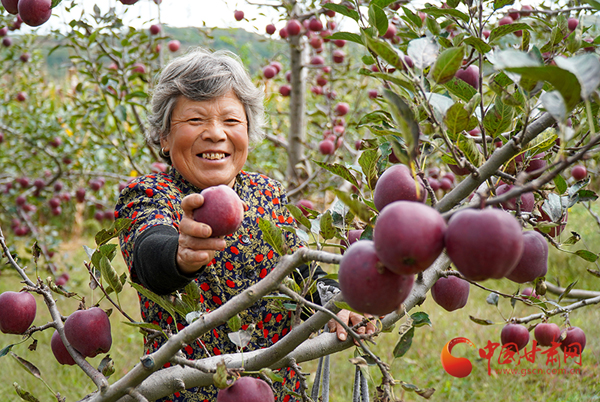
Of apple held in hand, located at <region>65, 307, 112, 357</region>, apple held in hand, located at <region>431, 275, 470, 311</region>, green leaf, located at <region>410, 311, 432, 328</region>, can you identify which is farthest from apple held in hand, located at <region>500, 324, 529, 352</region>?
apple held in hand, located at <region>65, 307, 112, 357</region>

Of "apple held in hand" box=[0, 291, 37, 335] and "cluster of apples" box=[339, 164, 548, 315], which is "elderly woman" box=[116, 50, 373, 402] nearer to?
"apple held in hand" box=[0, 291, 37, 335]

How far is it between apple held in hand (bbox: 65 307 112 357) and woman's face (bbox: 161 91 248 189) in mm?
477

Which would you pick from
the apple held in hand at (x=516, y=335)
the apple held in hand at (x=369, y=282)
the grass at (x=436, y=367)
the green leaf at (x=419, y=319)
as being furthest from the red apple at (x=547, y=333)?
the apple held in hand at (x=369, y=282)

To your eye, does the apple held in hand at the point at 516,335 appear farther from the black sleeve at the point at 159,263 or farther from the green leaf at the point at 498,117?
the black sleeve at the point at 159,263

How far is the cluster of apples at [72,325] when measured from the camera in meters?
1.00

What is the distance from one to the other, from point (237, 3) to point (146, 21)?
26.4 inches

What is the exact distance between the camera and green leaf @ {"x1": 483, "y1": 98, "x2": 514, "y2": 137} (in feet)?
2.48

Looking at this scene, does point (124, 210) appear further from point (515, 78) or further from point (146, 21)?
point (146, 21)

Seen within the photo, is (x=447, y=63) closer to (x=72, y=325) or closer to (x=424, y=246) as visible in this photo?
(x=424, y=246)

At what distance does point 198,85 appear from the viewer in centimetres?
139

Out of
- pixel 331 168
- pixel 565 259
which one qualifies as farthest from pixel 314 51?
pixel 331 168

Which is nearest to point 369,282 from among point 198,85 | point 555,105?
point 555,105

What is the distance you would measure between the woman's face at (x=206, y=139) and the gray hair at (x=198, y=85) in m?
0.02

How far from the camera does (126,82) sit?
2680 millimetres
